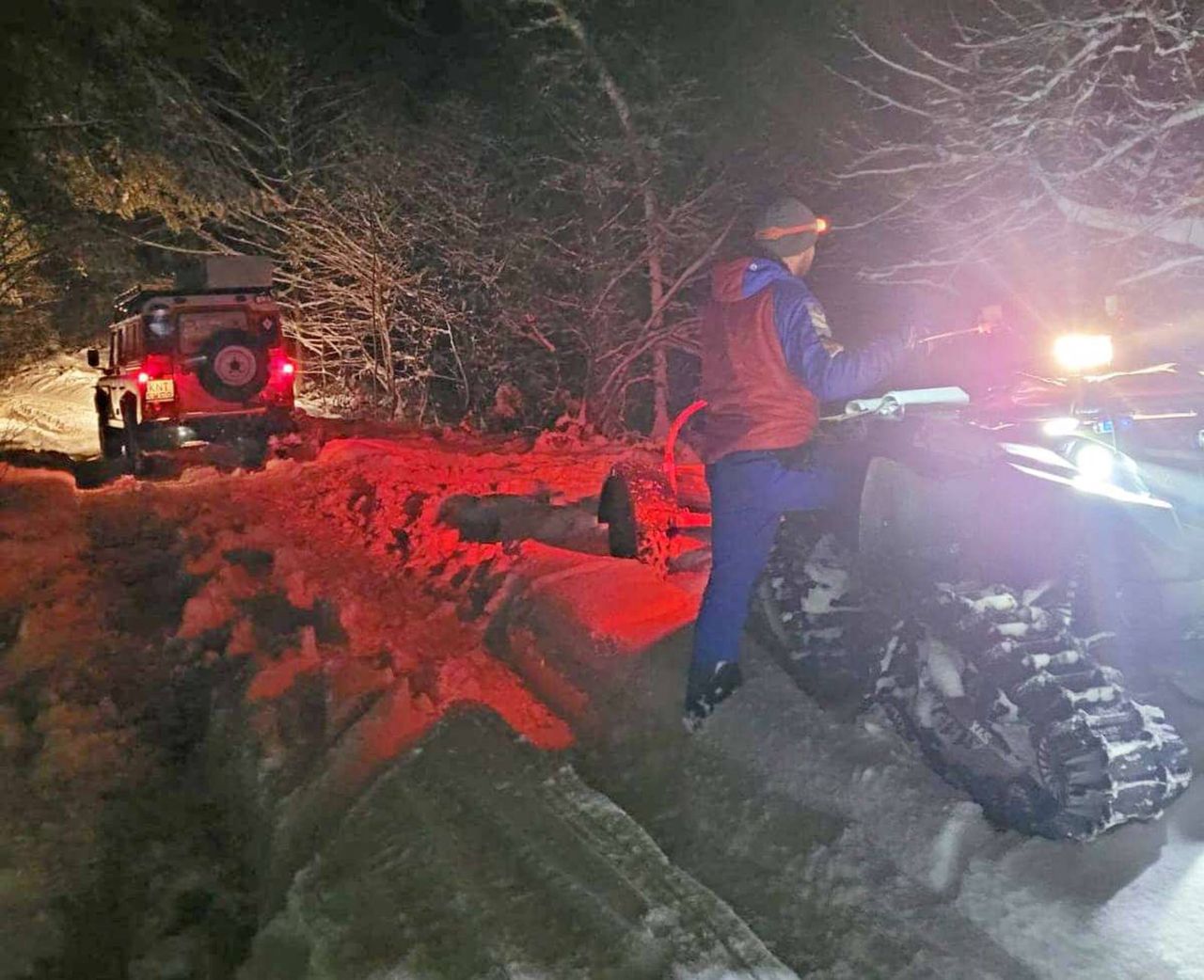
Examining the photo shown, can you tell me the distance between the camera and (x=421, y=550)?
267 inches

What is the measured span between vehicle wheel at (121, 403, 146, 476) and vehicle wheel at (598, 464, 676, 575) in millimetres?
8895

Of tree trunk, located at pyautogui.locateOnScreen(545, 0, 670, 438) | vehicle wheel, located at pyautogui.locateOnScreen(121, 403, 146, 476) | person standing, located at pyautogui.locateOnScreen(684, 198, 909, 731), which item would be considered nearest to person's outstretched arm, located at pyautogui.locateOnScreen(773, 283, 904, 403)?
person standing, located at pyautogui.locateOnScreen(684, 198, 909, 731)

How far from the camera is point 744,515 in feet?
12.9

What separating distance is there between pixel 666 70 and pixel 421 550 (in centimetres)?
934

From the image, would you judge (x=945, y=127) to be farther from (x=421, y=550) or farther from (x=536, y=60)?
(x=536, y=60)

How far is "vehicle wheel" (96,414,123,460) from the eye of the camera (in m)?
14.5

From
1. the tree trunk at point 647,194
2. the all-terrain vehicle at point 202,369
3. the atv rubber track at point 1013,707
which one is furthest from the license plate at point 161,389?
the atv rubber track at point 1013,707

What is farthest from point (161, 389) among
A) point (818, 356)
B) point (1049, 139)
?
point (818, 356)

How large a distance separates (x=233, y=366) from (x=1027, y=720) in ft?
38.4

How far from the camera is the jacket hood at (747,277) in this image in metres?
3.83

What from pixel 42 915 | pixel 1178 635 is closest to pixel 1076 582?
pixel 1178 635

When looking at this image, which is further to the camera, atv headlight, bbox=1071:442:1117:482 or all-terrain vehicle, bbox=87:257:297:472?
all-terrain vehicle, bbox=87:257:297:472

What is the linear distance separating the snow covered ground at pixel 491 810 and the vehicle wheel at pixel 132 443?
7.29 m

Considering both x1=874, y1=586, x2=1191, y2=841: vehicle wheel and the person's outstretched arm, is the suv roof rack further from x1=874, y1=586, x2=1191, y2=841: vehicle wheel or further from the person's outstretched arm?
x1=874, y1=586, x2=1191, y2=841: vehicle wheel
